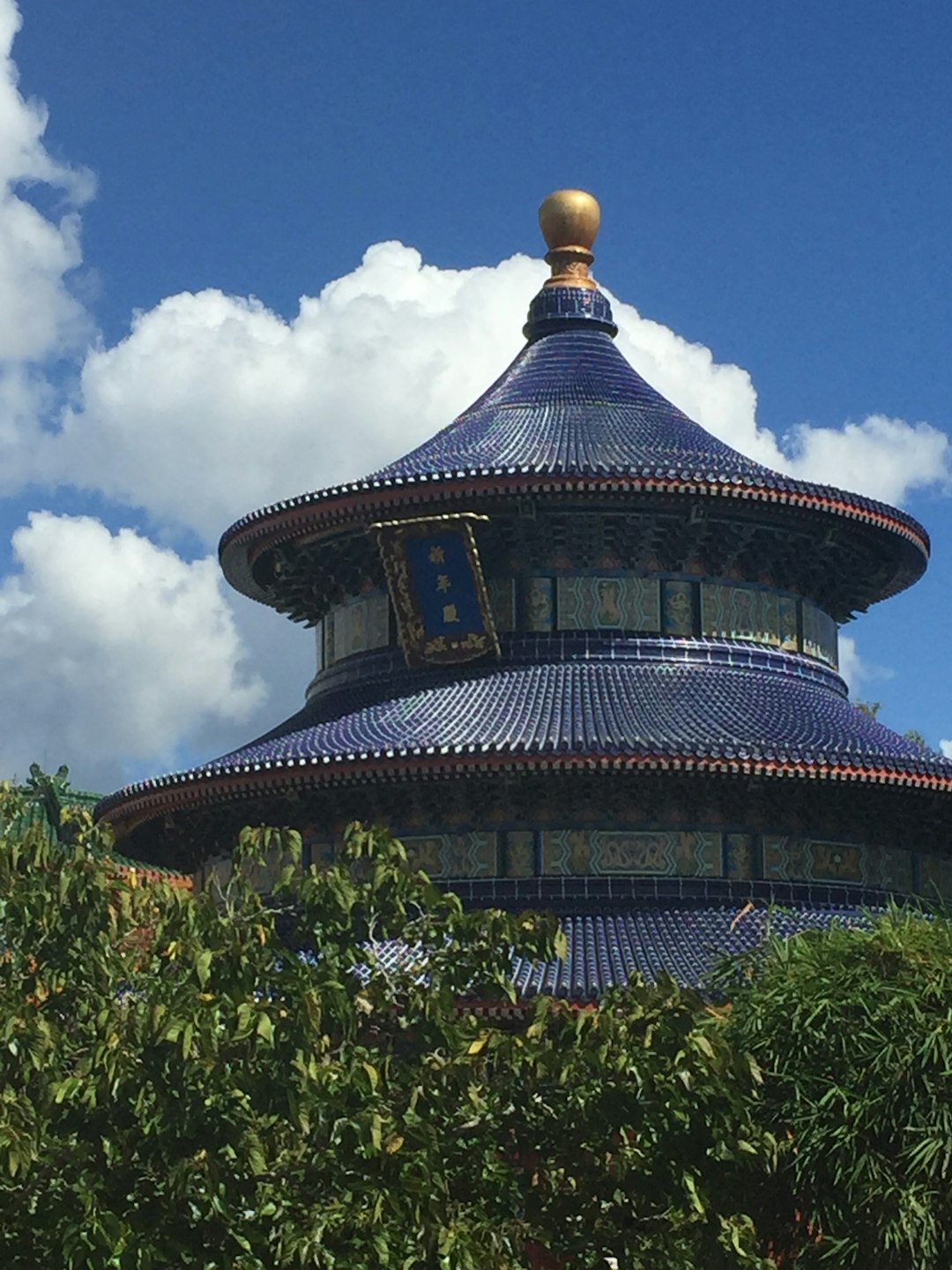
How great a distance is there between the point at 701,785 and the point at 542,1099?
34.3ft

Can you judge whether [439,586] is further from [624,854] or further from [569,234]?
[569,234]

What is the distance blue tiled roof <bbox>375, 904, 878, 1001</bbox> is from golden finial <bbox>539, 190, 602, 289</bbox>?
11.9 m

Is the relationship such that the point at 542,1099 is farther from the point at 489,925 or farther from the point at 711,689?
the point at 711,689

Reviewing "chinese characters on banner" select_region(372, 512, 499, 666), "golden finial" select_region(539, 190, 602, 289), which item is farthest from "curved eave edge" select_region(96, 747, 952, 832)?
"golden finial" select_region(539, 190, 602, 289)

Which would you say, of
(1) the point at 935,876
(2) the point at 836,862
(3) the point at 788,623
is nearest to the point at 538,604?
(3) the point at 788,623

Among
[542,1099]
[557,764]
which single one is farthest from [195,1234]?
[557,764]

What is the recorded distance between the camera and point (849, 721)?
100ft

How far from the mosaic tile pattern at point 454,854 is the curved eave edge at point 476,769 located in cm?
129

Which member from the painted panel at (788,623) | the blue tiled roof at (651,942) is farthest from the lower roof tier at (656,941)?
the painted panel at (788,623)

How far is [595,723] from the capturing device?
28.5 m

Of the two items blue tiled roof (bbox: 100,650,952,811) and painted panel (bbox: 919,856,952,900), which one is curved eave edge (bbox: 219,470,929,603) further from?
painted panel (bbox: 919,856,952,900)

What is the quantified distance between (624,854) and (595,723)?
5.17ft

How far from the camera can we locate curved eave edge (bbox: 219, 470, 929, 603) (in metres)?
29.7

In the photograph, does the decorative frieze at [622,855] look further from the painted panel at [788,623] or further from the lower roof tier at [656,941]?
the painted panel at [788,623]
